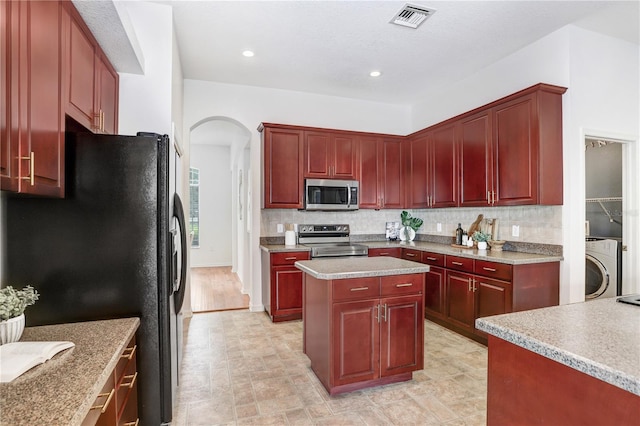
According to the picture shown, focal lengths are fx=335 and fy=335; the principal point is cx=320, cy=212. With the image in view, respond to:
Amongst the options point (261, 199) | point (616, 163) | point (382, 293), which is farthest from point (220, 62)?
point (616, 163)

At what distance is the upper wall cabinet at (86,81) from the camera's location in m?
1.71

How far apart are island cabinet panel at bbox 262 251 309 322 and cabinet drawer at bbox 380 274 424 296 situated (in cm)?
184

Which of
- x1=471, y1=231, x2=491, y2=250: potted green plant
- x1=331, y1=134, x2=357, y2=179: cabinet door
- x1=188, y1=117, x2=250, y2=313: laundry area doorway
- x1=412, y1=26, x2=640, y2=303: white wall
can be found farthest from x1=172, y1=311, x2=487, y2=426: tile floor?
x1=188, y1=117, x2=250, y2=313: laundry area doorway

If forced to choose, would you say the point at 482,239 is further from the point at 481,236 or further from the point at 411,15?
the point at 411,15

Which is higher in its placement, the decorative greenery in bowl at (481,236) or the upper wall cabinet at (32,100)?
the upper wall cabinet at (32,100)

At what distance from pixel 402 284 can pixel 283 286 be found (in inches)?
77.1

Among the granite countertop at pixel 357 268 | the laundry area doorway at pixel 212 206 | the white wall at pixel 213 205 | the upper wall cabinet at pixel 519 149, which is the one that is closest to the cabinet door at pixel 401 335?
the granite countertop at pixel 357 268

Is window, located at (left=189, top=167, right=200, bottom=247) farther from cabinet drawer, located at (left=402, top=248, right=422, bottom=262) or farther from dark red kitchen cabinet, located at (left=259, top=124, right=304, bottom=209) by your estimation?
cabinet drawer, located at (left=402, top=248, right=422, bottom=262)

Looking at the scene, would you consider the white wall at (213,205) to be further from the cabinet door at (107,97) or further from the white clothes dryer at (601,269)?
the white clothes dryer at (601,269)

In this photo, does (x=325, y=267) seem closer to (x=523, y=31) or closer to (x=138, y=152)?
(x=138, y=152)

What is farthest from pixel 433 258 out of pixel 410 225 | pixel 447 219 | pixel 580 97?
pixel 580 97

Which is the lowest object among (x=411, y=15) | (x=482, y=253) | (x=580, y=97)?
(x=482, y=253)

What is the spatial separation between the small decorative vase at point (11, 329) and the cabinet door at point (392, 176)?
4.22 meters

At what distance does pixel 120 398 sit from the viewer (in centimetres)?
140
